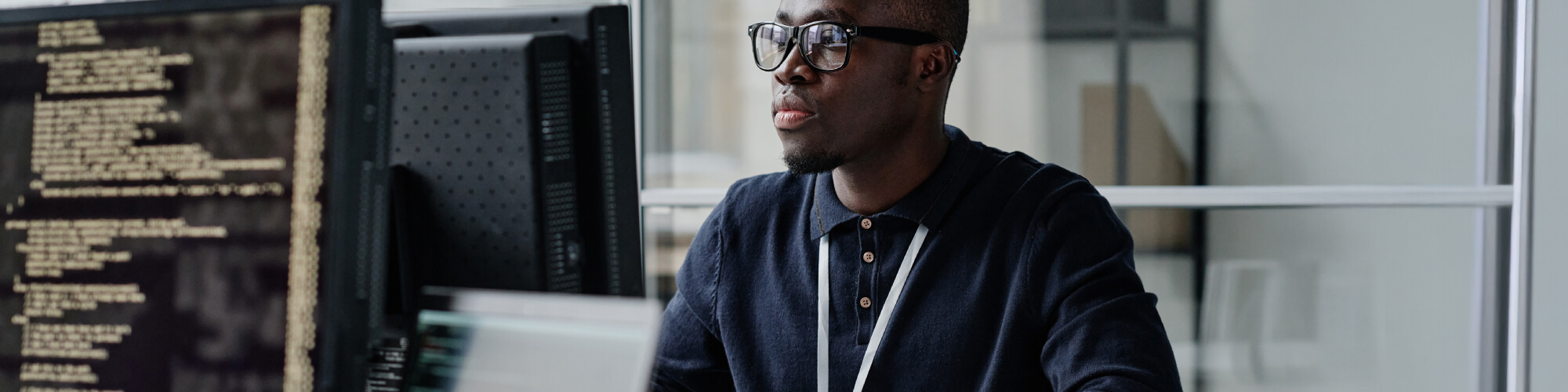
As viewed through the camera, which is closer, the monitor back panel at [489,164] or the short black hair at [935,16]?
the monitor back panel at [489,164]

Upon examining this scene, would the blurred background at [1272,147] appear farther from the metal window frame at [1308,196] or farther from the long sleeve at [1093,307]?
the long sleeve at [1093,307]

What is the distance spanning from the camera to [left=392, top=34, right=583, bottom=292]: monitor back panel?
86 centimetres

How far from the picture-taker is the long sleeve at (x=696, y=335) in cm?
141

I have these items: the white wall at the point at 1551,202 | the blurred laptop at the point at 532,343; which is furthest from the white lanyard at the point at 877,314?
the white wall at the point at 1551,202

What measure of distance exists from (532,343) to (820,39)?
2.39 ft

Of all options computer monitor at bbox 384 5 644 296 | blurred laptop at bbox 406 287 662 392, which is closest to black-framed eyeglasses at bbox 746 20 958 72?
computer monitor at bbox 384 5 644 296

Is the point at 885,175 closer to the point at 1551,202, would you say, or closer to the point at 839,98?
the point at 839,98

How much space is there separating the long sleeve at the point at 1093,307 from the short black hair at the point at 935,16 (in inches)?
11.4

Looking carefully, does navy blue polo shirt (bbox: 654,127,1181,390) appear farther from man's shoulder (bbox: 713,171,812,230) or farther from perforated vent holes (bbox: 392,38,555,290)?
perforated vent holes (bbox: 392,38,555,290)

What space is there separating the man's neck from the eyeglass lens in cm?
14

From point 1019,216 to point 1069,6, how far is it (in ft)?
4.47

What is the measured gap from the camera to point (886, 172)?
1361 mm

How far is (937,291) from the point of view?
1279 mm

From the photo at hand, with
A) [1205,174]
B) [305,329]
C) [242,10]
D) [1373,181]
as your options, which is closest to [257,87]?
[242,10]
